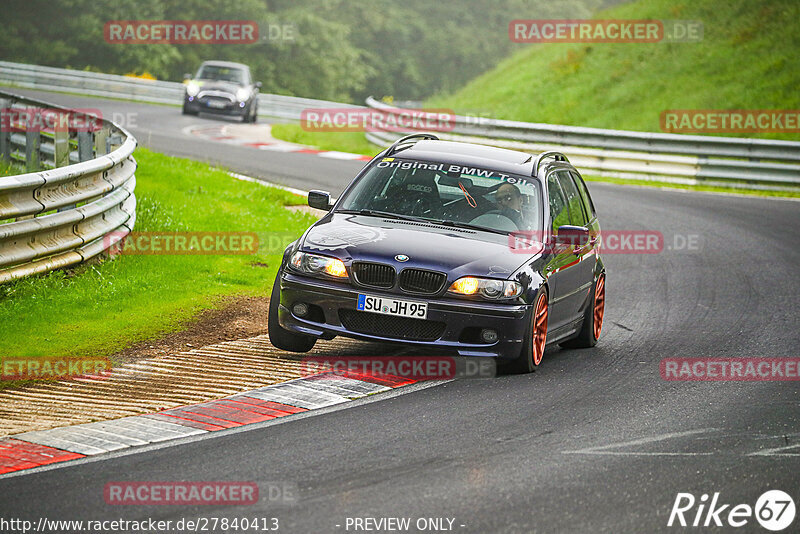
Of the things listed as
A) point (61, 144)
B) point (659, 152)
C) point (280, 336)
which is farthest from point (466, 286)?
point (659, 152)

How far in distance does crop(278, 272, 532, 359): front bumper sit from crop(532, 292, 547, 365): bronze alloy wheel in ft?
0.89

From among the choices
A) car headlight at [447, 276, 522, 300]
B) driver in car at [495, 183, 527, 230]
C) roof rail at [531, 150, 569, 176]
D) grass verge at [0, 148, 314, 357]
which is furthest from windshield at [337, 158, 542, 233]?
grass verge at [0, 148, 314, 357]

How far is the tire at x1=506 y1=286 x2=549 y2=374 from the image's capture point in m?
8.45

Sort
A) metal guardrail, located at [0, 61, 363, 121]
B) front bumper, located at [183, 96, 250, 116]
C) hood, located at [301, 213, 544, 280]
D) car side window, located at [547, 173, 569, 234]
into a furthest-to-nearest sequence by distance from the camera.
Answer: metal guardrail, located at [0, 61, 363, 121] → front bumper, located at [183, 96, 250, 116] → car side window, located at [547, 173, 569, 234] → hood, located at [301, 213, 544, 280]

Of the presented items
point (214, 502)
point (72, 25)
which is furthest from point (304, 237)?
point (72, 25)

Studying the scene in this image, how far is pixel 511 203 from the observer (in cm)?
939

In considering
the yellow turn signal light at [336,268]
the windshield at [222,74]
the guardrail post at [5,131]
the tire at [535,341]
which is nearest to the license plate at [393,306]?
the yellow turn signal light at [336,268]

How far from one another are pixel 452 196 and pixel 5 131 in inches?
389

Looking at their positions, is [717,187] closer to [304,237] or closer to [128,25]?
[304,237]

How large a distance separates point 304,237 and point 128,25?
49.6 m

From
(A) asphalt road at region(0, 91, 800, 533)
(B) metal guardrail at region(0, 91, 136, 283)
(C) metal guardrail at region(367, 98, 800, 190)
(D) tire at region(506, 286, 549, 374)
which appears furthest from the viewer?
(C) metal guardrail at region(367, 98, 800, 190)

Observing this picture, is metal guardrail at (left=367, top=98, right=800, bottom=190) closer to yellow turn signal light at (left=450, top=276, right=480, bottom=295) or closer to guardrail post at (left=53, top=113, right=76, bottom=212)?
guardrail post at (left=53, top=113, right=76, bottom=212)

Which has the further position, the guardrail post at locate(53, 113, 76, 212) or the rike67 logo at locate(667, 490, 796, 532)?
the guardrail post at locate(53, 113, 76, 212)

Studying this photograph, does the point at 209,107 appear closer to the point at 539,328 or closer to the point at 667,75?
the point at 667,75
